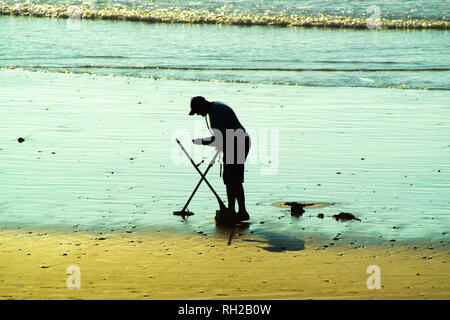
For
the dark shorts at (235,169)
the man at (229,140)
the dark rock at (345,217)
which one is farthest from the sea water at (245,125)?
the dark shorts at (235,169)

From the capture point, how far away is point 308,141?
1056 cm

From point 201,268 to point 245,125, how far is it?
5981 millimetres

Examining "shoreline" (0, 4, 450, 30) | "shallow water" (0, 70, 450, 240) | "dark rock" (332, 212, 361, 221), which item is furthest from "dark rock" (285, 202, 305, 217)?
"shoreline" (0, 4, 450, 30)

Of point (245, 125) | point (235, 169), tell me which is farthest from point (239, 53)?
point (235, 169)

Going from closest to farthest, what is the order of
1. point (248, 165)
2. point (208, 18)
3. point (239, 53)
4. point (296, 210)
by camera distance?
point (296, 210) < point (248, 165) < point (239, 53) < point (208, 18)

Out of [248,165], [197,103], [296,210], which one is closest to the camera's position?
[197,103]

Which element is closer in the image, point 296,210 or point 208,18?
point 296,210

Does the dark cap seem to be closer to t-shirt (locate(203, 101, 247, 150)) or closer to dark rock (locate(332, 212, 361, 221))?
t-shirt (locate(203, 101, 247, 150))

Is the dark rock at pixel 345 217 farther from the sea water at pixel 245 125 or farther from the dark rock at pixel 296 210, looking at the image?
the dark rock at pixel 296 210

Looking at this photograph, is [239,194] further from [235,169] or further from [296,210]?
[296,210]

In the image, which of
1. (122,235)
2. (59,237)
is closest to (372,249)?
(122,235)

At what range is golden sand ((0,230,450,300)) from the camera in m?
5.36

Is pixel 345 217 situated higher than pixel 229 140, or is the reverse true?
pixel 229 140

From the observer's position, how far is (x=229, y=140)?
7.07 metres
